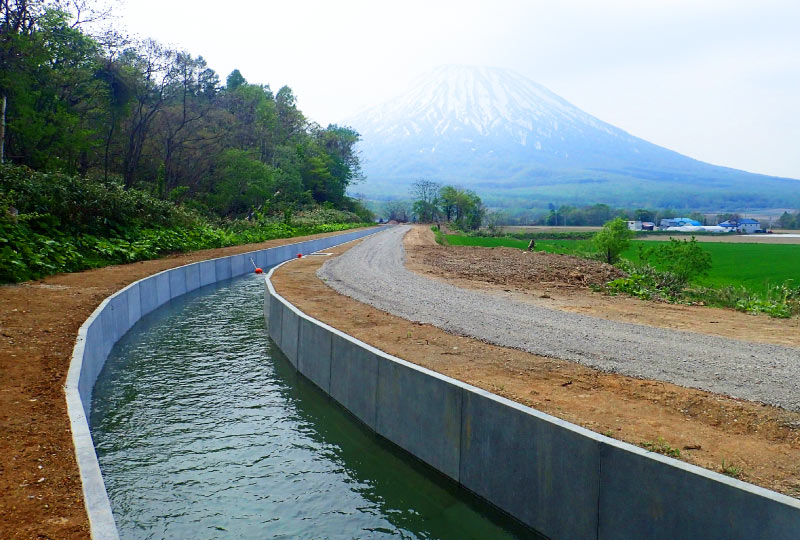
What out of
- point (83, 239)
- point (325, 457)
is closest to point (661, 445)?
point (325, 457)

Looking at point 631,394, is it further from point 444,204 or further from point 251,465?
point 444,204

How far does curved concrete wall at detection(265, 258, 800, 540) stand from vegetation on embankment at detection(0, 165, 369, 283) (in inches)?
536

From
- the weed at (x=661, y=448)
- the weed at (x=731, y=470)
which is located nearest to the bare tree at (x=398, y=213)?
the weed at (x=661, y=448)

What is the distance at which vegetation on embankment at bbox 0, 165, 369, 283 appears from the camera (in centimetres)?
1856

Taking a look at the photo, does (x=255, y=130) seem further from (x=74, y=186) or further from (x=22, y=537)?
(x=22, y=537)

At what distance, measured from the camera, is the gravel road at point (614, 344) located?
8078 millimetres

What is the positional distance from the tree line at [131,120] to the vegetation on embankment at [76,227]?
531cm

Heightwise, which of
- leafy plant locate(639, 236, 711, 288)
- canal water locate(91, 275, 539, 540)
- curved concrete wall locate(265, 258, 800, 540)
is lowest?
canal water locate(91, 275, 539, 540)

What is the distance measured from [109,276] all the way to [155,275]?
1439mm

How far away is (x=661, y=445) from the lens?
19.4ft

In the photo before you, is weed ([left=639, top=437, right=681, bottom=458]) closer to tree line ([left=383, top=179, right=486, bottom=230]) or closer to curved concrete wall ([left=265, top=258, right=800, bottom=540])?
curved concrete wall ([left=265, top=258, right=800, bottom=540])

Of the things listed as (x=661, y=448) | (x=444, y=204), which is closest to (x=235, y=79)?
(x=444, y=204)

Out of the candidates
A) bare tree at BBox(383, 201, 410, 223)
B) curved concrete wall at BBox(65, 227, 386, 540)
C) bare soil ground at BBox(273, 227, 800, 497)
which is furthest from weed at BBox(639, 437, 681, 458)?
bare tree at BBox(383, 201, 410, 223)

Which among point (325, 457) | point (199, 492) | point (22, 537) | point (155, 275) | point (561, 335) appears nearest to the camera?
point (22, 537)
